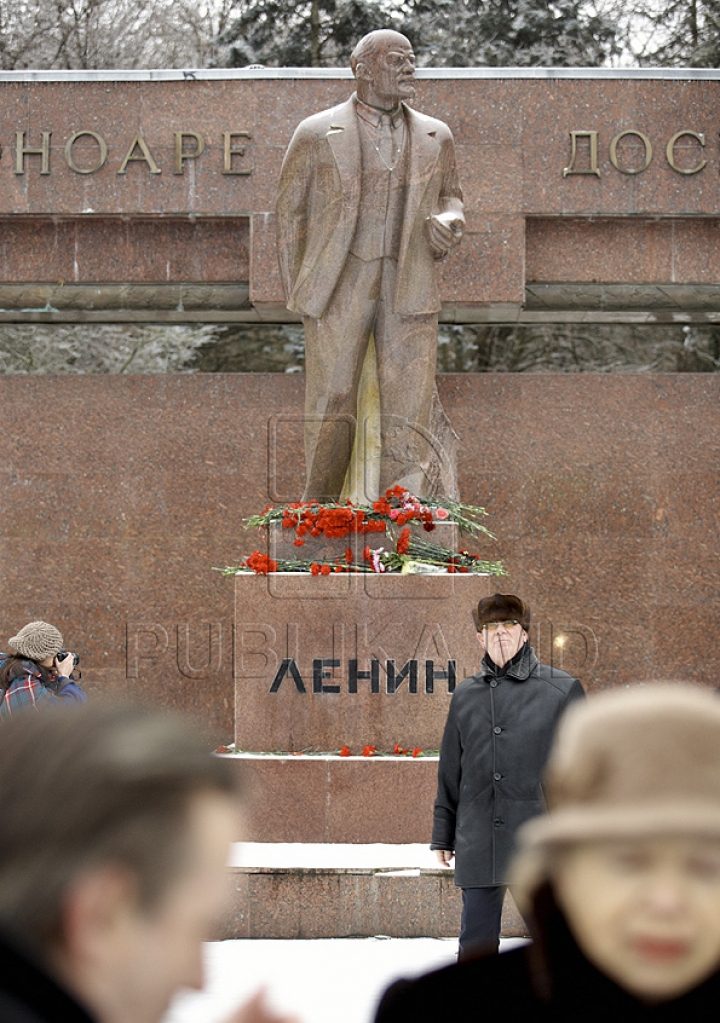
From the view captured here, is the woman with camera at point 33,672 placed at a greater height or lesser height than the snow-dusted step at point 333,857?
greater

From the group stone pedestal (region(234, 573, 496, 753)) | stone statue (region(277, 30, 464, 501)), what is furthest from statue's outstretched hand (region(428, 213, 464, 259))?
stone pedestal (region(234, 573, 496, 753))

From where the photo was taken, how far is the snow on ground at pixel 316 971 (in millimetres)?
5148

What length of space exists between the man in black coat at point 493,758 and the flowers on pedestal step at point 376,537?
2.52 m

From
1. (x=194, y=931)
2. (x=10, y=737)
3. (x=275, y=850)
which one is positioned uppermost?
(x=10, y=737)

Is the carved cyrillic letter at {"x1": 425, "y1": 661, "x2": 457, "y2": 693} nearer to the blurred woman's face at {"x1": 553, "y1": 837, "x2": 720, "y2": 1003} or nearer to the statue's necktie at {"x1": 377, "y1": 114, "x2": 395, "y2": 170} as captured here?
the statue's necktie at {"x1": 377, "y1": 114, "x2": 395, "y2": 170}

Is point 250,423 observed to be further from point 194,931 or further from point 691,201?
point 194,931

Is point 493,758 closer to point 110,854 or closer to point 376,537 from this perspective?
point 376,537

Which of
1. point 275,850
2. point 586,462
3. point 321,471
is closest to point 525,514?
point 586,462

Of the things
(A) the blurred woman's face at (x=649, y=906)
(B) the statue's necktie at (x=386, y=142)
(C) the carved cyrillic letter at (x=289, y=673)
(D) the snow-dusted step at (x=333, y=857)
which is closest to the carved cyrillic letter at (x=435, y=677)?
(C) the carved cyrillic letter at (x=289, y=673)

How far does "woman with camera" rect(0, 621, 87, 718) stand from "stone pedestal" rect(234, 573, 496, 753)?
58.8 inches

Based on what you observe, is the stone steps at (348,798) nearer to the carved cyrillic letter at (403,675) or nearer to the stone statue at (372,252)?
the carved cyrillic letter at (403,675)

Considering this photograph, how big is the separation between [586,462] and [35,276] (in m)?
4.69

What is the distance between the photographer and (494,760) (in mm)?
5293

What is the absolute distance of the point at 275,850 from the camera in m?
7.09
